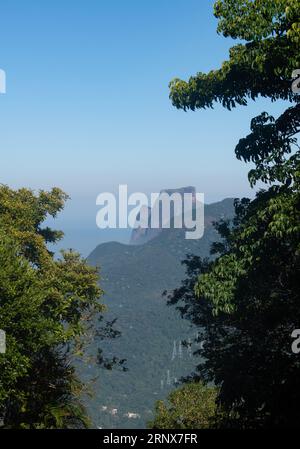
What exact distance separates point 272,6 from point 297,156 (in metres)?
4.27

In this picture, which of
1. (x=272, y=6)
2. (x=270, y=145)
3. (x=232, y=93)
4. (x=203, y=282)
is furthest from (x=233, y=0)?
(x=203, y=282)

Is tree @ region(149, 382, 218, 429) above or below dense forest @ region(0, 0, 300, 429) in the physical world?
below

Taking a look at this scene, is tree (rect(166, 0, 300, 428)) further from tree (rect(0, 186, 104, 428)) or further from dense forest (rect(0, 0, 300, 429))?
tree (rect(0, 186, 104, 428))

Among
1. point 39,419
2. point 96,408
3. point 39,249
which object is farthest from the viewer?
point 96,408

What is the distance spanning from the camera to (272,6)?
1239 cm

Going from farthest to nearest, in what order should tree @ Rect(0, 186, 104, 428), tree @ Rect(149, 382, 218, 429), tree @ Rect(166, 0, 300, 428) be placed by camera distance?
tree @ Rect(149, 382, 218, 429)
tree @ Rect(0, 186, 104, 428)
tree @ Rect(166, 0, 300, 428)

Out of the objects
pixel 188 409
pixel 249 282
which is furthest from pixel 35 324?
pixel 188 409

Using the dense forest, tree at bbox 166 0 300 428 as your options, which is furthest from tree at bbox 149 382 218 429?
tree at bbox 166 0 300 428

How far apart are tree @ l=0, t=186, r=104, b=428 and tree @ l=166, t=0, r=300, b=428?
580 centimetres

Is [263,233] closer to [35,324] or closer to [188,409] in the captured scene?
[35,324]

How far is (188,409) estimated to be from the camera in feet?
84.7

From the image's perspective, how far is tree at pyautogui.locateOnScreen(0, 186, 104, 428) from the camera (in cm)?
1421

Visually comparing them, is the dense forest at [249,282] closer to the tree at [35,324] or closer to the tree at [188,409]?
the tree at [35,324]
